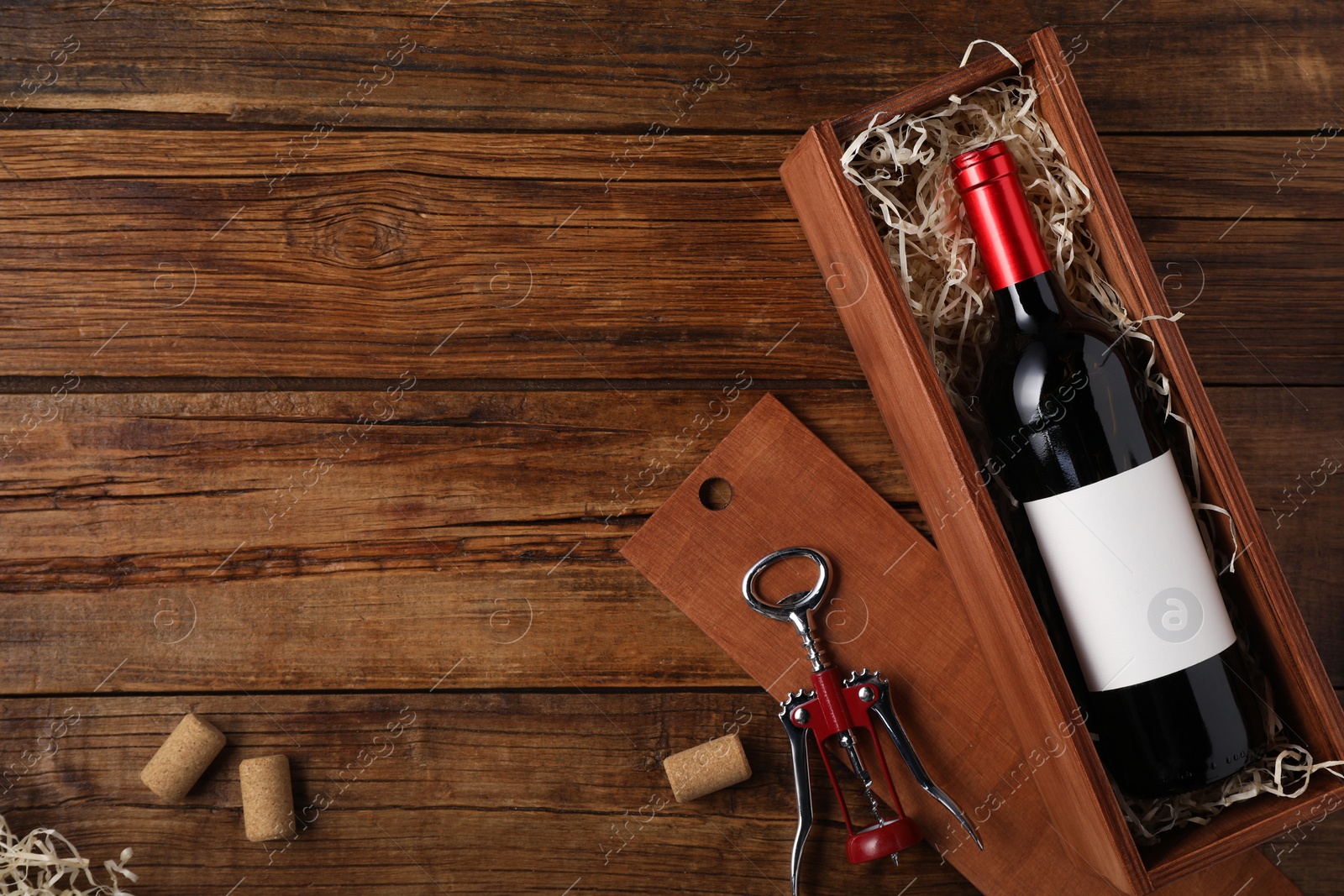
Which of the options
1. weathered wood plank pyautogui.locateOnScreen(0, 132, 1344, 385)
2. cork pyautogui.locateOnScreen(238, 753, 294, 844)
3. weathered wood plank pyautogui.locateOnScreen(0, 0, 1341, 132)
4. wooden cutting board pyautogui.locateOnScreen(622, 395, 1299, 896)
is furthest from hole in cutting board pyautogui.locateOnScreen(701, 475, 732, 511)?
cork pyautogui.locateOnScreen(238, 753, 294, 844)

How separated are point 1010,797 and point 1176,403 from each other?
541 mm

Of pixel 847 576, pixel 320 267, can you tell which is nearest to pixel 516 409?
pixel 320 267

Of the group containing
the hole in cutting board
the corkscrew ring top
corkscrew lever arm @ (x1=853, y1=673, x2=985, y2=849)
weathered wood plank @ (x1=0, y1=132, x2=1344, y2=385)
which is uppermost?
weathered wood plank @ (x1=0, y1=132, x2=1344, y2=385)

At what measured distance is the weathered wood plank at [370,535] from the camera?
3.73 feet

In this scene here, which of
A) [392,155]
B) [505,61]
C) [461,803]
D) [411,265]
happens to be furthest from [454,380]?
[461,803]

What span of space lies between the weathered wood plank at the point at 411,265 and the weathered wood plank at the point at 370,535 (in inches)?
2.4

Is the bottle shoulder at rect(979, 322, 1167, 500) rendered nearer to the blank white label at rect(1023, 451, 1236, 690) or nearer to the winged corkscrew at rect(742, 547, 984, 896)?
the blank white label at rect(1023, 451, 1236, 690)

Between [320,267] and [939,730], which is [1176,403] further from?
[320,267]

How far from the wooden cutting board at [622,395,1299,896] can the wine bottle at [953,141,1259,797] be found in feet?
0.62

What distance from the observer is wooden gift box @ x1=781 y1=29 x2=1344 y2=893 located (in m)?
0.88

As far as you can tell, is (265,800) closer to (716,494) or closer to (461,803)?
(461,803)

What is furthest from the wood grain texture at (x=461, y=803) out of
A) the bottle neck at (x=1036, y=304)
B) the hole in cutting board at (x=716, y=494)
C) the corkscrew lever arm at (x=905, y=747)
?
the bottle neck at (x=1036, y=304)

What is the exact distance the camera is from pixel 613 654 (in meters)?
1.14

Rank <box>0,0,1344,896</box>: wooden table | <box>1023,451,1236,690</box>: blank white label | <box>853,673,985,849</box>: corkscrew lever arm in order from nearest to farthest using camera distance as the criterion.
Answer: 1. <box>1023,451,1236,690</box>: blank white label
2. <box>853,673,985,849</box>: corkscrew lever arm
3. <box>0,0,1344,896</box>: wooden table
